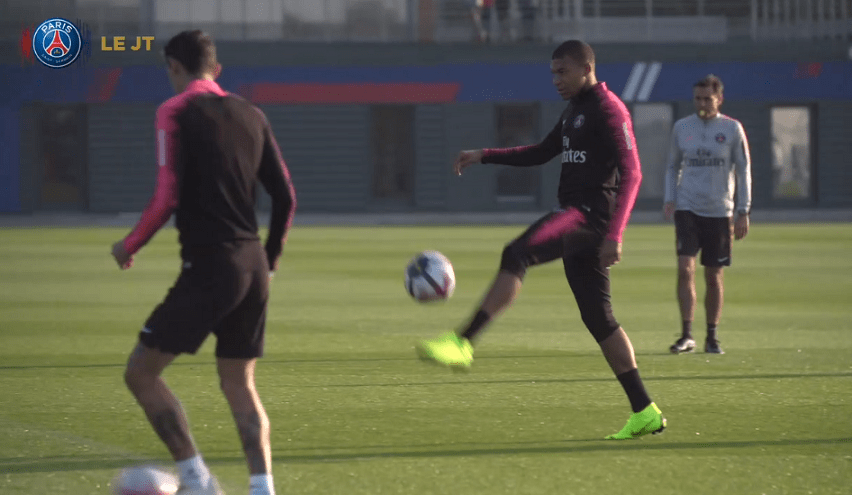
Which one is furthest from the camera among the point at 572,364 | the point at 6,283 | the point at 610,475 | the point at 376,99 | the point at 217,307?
the point at 376,99

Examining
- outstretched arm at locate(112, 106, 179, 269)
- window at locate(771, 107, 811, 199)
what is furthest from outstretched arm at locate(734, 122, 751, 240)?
window at locate(771, 107, 811, 199)

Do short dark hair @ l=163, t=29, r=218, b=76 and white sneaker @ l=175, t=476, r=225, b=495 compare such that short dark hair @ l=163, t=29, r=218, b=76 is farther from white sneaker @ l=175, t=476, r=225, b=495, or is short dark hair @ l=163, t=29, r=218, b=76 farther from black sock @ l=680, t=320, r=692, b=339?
black sock @ l=680, t=320, r=692, b=339

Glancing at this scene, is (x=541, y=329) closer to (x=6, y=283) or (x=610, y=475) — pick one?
(x=610, y=475)

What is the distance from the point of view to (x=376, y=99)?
42656mm

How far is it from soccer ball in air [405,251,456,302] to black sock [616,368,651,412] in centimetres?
161

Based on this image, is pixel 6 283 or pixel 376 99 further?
pixel 376 99

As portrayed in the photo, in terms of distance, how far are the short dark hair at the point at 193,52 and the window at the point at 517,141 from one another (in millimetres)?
38184

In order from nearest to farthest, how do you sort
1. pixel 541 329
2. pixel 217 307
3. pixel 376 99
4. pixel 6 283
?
pixel 217 307, pixel 541 329, pixel 6 283, pixel 376 99

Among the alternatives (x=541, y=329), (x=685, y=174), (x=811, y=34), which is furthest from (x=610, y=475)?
(x=811, y=34)

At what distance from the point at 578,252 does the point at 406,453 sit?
1.38m

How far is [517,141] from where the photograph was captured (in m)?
44.0

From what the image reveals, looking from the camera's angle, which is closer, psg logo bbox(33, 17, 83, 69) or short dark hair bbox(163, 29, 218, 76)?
short dark hair bbox(163, 29, 218, 76)

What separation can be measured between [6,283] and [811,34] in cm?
3209

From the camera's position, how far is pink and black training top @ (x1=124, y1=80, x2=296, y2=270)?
17.7 ft
